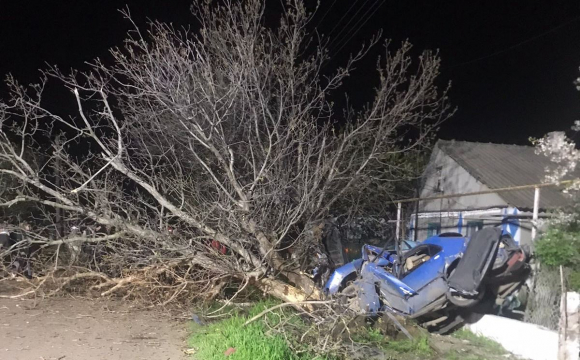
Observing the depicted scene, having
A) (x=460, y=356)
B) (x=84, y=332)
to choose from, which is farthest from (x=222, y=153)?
(x=460, y=356)

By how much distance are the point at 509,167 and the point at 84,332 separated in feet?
24.0

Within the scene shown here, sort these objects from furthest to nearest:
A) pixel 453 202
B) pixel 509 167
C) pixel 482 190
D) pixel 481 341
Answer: pixel 453 202 < pixel 482 190 < pixel 509 167 < pixel 481 341

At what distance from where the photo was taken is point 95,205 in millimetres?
8695

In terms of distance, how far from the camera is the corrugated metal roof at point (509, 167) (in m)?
6.62

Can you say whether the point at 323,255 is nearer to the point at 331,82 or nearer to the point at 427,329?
the point at 427,329

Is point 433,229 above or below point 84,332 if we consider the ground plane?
above

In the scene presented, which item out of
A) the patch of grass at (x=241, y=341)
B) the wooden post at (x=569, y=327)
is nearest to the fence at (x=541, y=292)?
the wooden post at (x=569, y=327)

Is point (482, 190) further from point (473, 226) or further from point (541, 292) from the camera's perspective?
point (541, 292)

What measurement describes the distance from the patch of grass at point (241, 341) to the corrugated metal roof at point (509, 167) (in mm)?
3477

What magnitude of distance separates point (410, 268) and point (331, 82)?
382cm

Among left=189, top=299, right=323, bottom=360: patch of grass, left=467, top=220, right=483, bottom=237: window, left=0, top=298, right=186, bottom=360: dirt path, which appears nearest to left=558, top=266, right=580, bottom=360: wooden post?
left=189, top=299, right=323, bottom=360: patch of grass

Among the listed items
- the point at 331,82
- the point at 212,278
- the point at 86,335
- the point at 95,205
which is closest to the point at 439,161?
the point at 331,82

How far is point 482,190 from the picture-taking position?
927 centimetres

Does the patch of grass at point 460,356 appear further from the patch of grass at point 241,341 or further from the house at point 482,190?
the patch of grass at point 241,341
